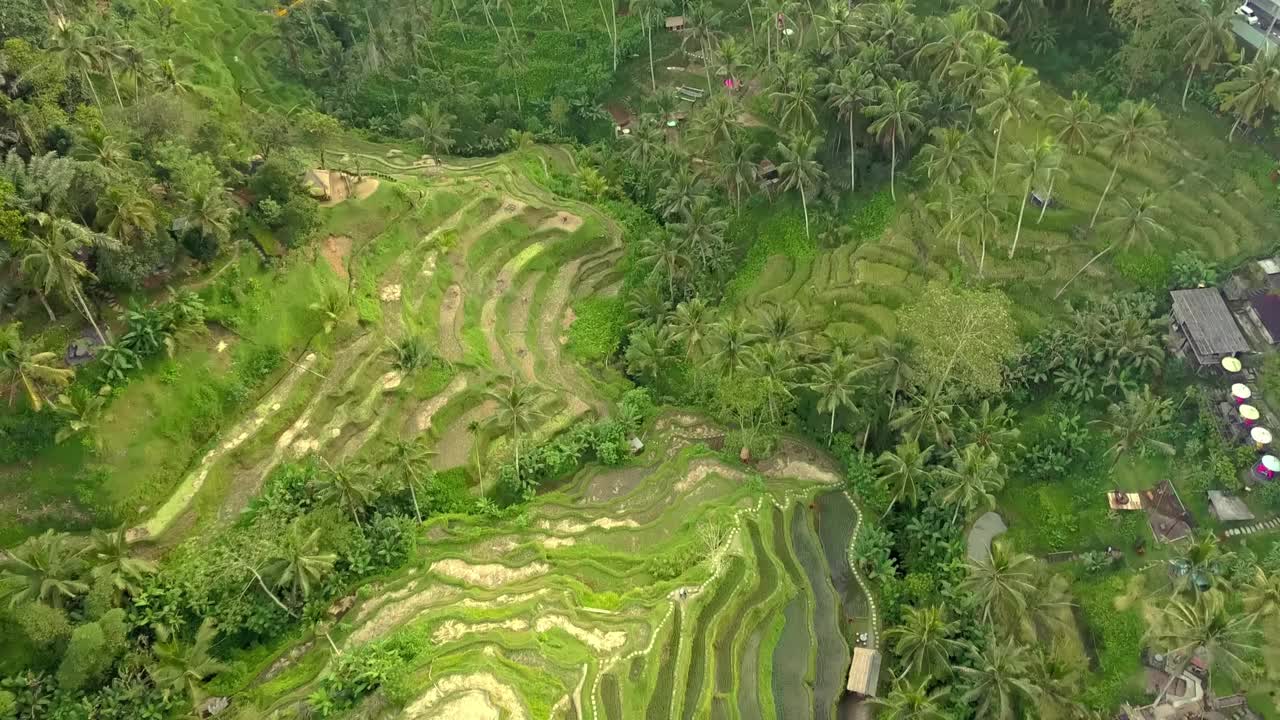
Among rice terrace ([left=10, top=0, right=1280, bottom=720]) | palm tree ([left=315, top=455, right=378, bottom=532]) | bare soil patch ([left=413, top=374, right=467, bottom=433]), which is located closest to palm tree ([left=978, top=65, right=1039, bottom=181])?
rice terrace ([left=10, top=0, right=1280, bottom=720])

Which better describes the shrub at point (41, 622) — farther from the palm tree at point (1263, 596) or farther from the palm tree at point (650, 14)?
the palm tree at point (650, 14)

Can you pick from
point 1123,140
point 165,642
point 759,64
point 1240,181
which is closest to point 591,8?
point 759,64

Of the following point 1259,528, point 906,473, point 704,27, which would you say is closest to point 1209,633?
point 1259,528

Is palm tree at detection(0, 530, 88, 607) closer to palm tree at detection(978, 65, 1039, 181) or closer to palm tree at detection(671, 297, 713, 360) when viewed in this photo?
palm tree at detection(671, 297, 713, 360)

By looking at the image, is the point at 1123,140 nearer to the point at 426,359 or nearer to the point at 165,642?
the point at 426,359

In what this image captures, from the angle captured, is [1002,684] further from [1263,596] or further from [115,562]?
[115,562]

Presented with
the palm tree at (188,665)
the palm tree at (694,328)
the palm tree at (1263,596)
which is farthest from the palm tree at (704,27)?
the palm tree at (188,665)
